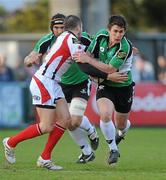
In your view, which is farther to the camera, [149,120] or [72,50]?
[149,120]

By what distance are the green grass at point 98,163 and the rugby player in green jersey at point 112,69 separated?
51 cm

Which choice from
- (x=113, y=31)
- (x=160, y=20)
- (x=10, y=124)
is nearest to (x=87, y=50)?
(x=113, y=31)

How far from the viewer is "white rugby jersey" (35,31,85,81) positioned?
41.1 feet

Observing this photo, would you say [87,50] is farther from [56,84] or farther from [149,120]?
[149,120]

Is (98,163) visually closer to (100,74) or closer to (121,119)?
(121,119)

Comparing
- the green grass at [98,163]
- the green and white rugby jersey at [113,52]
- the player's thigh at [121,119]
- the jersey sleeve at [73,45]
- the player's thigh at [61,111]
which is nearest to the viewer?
the green grass at [98,163]

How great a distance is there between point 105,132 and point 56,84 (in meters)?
1.24

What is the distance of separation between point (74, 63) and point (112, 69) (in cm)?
116

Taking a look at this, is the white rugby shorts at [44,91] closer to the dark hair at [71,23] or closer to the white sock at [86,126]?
the dark hair at [71,23]

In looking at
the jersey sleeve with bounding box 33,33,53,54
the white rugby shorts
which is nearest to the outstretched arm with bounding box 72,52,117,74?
the white rugby shorts

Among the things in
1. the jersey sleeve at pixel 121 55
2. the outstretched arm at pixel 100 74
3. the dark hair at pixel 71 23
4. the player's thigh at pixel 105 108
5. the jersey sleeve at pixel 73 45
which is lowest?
the player's thigh at pixel 105 108

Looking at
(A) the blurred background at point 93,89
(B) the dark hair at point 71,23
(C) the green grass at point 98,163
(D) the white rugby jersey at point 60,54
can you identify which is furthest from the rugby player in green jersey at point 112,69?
(A) the blurred background at point 93,89

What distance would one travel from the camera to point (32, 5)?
51.7m

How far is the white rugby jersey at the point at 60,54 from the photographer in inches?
493
